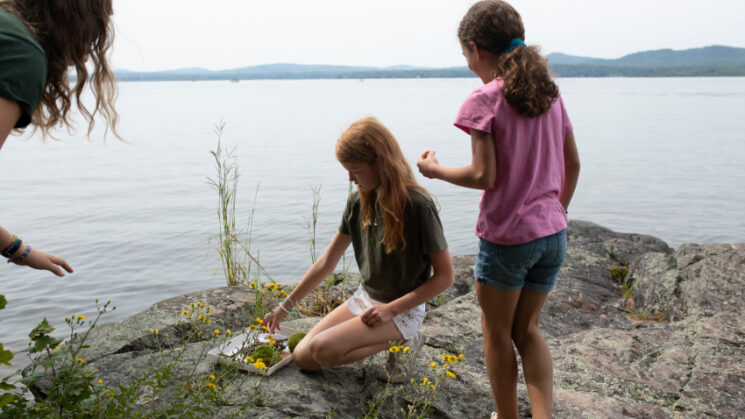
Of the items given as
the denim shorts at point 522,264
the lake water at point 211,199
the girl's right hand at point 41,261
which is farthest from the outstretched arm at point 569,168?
the lake water at point 211,199

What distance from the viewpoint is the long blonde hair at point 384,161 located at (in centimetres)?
307

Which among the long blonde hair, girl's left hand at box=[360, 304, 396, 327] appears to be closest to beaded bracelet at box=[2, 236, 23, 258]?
the long blonde hair

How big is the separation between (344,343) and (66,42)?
1.91m

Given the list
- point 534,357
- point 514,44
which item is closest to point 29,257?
point 514,44

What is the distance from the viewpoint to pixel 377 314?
311cm

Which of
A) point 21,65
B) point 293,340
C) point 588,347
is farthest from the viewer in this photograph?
point 588,347

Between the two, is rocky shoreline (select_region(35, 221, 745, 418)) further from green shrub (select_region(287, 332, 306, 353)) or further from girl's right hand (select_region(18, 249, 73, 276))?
girl's right hand (select_region(18, 249, 73, 276))

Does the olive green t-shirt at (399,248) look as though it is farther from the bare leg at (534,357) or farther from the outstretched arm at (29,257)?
the outstretched arm at (29,257)

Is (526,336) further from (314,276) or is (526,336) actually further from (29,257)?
(29,257)

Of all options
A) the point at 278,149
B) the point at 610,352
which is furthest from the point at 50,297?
the point at 278,149

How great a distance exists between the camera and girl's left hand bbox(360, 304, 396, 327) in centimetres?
311

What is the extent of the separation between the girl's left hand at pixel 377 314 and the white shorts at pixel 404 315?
3.3 inches

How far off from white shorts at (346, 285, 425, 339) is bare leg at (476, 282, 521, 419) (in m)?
0.49

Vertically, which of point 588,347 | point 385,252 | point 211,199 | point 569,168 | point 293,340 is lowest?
point 211,199
